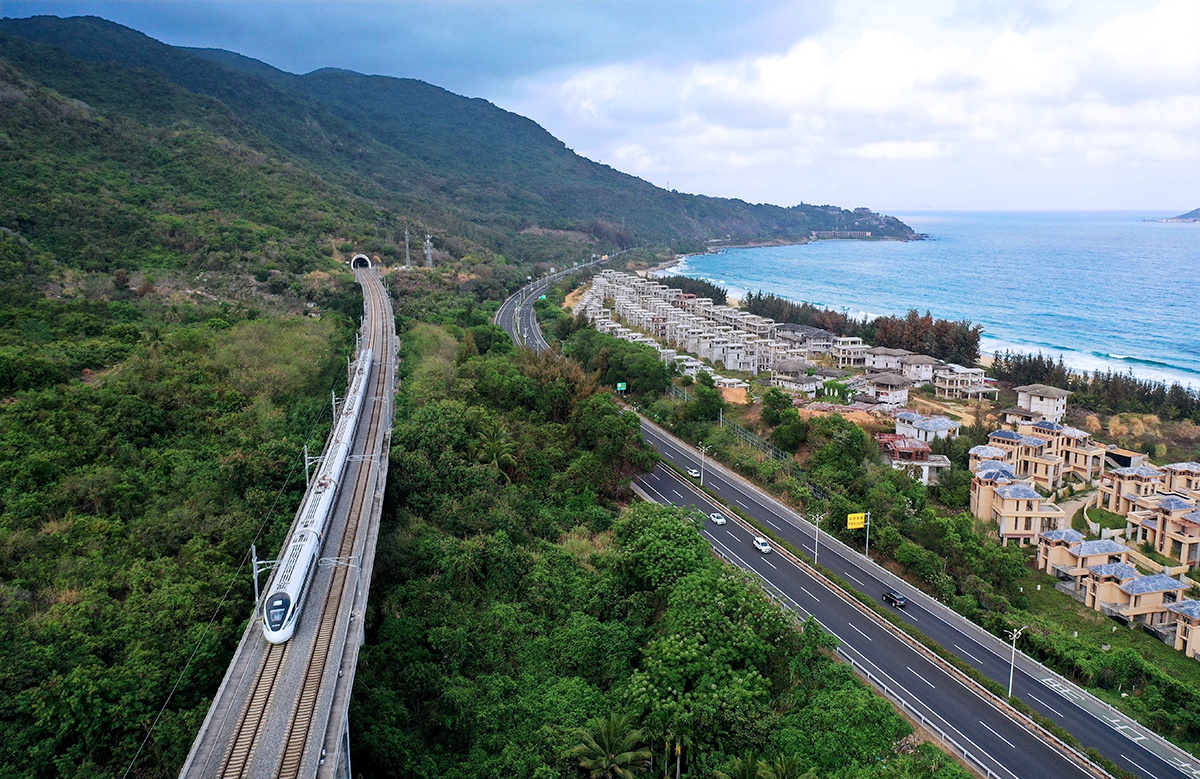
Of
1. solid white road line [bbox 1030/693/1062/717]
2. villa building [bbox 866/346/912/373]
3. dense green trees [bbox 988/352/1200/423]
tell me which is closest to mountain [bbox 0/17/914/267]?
villa building [bbox 866/346/912/373]

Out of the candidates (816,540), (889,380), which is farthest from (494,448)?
(889,380)

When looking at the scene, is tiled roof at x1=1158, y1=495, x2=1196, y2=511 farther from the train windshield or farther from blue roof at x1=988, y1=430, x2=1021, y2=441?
the train windshield

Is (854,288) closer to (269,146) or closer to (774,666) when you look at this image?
(269,146)

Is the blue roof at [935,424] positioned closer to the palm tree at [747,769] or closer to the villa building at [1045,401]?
the villa building at [1045,401]

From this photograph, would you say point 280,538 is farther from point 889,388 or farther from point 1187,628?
point 889,388

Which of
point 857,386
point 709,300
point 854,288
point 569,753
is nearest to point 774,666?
point 569,753

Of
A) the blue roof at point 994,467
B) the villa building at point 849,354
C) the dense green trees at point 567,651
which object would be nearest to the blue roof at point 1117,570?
the blue roof at point 994,467
